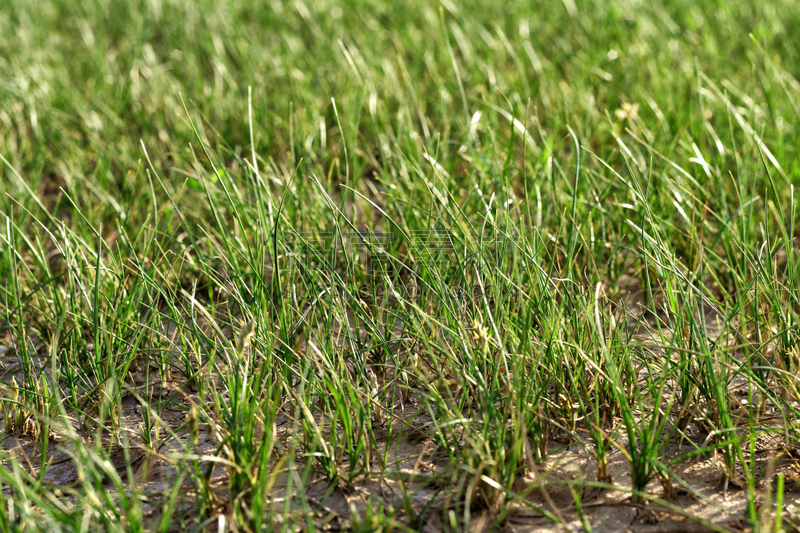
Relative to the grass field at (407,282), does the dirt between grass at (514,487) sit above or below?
below

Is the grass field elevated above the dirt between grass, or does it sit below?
above

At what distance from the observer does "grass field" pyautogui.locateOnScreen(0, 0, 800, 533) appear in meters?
1.36

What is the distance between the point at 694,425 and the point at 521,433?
0.49 metres

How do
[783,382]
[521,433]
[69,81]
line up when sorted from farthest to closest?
[69,81] → [783,382] → [521,433]

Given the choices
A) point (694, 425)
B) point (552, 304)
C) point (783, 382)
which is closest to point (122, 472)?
point (552, 304)

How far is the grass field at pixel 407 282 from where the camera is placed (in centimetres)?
136

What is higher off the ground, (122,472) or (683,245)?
(683,245)

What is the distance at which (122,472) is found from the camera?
5.00 feet

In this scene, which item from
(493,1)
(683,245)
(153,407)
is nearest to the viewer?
(153,407)

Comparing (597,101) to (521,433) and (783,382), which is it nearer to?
(783,382)

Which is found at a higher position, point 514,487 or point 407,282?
point 407,282

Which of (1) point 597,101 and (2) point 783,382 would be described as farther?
(1) point 597,101

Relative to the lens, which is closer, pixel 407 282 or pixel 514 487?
pixel 514 487

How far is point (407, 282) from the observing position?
200 cm
